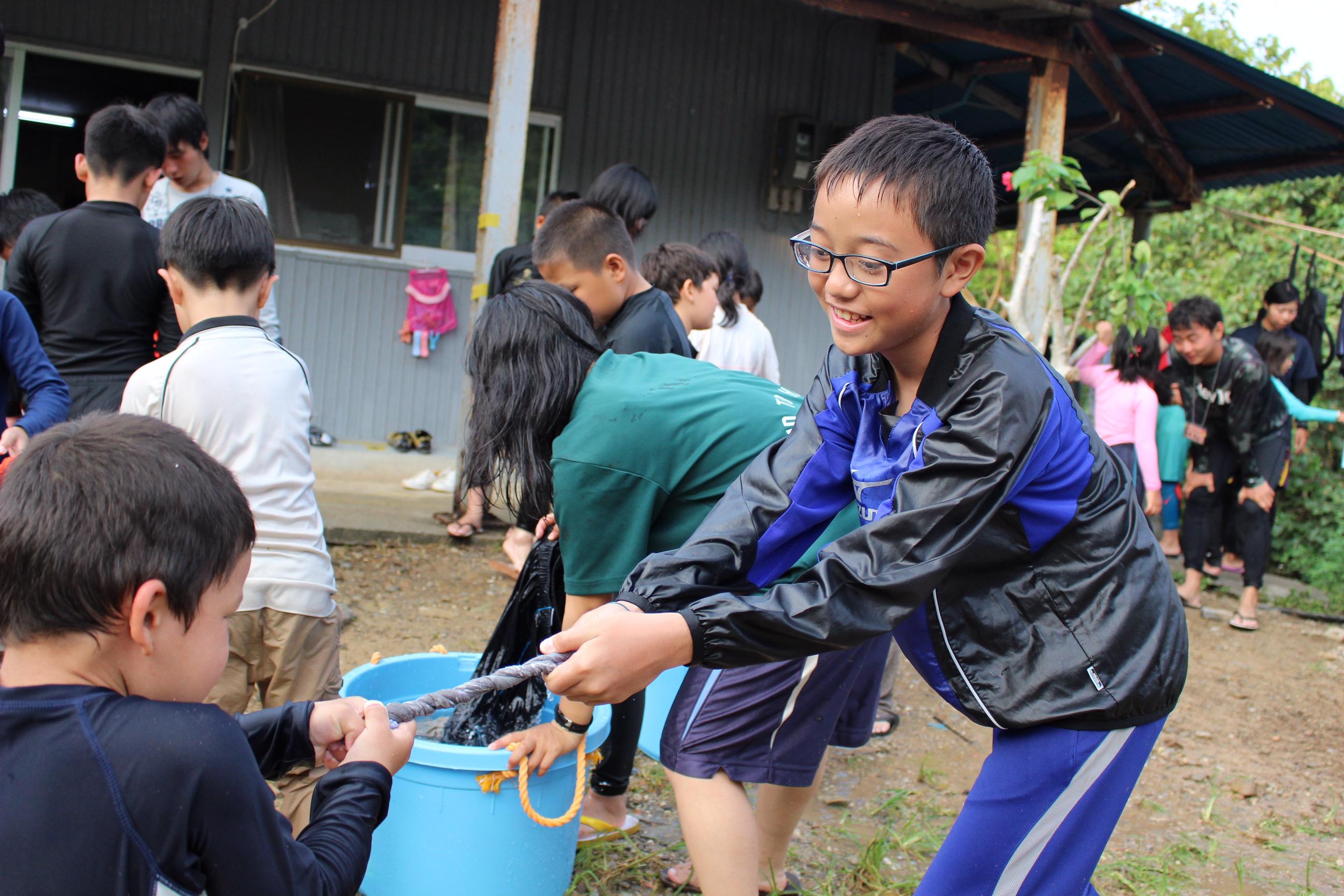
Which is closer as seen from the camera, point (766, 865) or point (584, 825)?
point (766, 865)

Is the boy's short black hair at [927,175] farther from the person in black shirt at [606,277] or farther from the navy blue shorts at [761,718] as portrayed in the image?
the person in black shirt at [606,277]

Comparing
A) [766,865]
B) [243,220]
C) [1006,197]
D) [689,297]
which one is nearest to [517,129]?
[689,297]

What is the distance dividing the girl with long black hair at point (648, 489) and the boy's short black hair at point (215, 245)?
56cm

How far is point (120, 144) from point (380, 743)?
8.51ft

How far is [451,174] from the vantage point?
8.09m

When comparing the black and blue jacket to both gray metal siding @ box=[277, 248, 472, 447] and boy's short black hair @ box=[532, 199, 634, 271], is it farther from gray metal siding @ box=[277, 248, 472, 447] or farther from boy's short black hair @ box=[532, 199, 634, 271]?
gray metal siding @ box=[277, 248, 472, 447]

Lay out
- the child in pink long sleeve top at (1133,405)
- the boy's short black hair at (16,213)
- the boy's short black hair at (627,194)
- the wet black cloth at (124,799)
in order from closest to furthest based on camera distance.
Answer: the wet black cloth at (124,799)
the boy's short black hair at (627,194)
the boy's short black hair at (16,213)
the child in pink long sleeve top at (1133,405)

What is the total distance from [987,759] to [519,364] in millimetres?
1264

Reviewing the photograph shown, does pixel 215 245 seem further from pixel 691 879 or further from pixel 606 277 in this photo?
pixel 691 879

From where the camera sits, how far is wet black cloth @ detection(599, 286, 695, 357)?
3.40m

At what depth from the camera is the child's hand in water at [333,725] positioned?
63.7 inches

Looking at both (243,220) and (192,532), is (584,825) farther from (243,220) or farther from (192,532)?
(192,532)

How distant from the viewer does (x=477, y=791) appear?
2352 millimetres

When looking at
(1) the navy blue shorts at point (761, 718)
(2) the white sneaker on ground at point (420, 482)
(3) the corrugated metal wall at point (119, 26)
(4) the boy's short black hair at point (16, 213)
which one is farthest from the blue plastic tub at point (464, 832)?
(3) the corrugated metal wall at point (119, 26)
